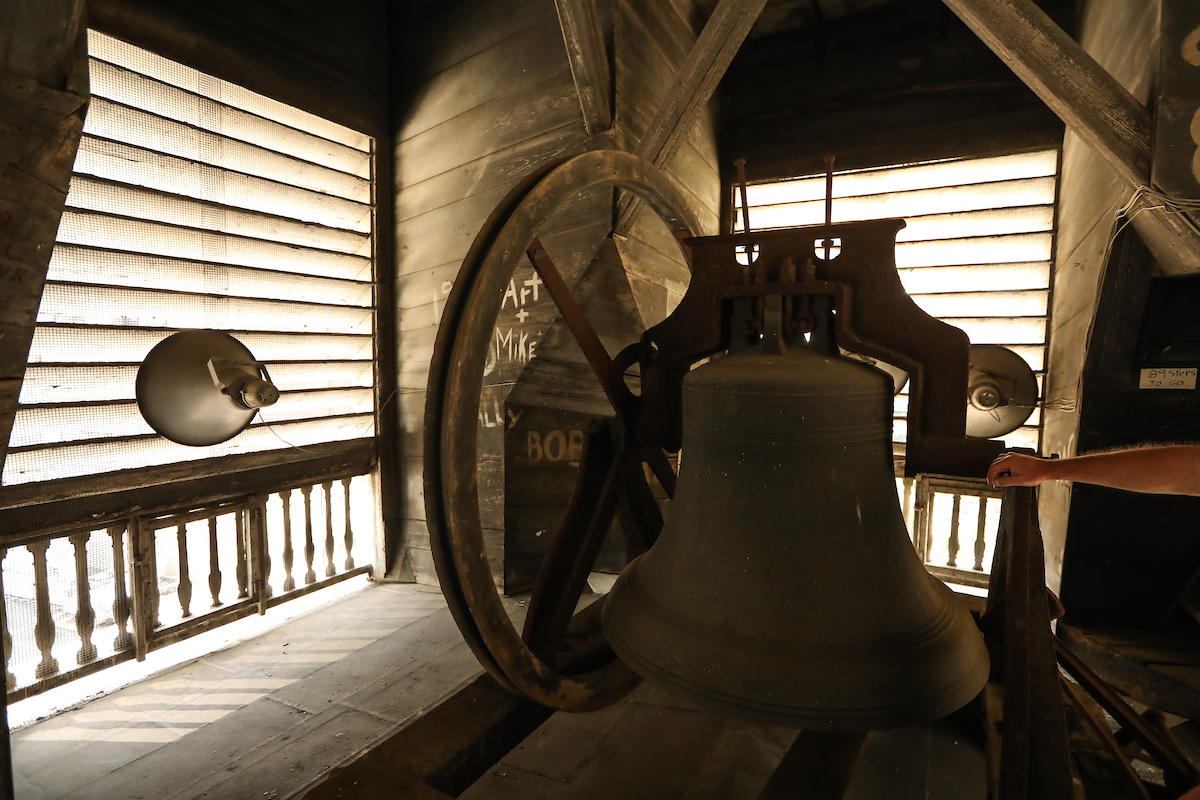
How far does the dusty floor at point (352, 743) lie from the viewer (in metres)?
2.13

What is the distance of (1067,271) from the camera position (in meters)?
3.28

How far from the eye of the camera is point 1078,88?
1.90m

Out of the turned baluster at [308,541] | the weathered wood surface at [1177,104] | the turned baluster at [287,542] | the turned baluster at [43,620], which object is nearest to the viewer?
the weathered wood surface at [1177,104]

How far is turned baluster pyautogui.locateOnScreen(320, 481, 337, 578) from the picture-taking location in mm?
Answer: 4000

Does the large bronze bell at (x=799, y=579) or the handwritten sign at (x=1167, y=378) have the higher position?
the handwritten sign at (x=1167, y=378)

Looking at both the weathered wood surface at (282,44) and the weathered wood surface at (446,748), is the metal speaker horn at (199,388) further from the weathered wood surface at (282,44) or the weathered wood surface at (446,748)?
the weathered wood surface at (446,748)

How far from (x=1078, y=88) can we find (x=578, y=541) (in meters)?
2.13

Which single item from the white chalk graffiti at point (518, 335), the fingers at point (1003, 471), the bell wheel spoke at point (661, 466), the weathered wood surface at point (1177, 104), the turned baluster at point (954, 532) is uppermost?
the weathered wood surface at point (1177, 104)

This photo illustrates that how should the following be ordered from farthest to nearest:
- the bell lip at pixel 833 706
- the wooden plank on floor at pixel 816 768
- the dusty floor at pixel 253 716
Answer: the dusty floor at pixel 253 716 → the wooden plank on floor at pixel 816 768 → the bell lip at pixel 833 706

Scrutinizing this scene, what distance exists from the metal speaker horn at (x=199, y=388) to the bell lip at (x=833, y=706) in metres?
2.35

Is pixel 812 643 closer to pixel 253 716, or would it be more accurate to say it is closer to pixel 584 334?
pixel 584 334

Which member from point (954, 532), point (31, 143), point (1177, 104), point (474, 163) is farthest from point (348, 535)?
point (1177, 104)

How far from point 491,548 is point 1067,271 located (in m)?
3.70

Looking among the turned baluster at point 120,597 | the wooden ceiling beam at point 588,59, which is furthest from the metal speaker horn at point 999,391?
the turned baluster at point 120,597
